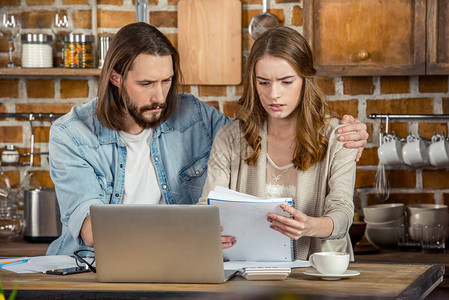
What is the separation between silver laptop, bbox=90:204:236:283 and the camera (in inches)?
56.7

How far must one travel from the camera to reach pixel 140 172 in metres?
2.15

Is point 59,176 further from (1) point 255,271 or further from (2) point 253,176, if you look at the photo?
(1) point 255,271

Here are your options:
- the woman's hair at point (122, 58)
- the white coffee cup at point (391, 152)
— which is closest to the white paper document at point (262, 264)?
the woman's hair at point (122, 58)

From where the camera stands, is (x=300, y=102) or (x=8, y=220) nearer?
(x=300, y=102)

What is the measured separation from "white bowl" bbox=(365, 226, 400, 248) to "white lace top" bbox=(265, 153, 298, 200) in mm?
717

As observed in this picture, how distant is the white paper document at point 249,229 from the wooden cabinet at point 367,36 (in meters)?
1.08

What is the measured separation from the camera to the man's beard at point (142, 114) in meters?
2.09

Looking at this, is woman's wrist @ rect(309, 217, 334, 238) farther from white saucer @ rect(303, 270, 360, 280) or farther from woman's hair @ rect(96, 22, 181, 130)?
woman's hair @ rect(96, 22, 181, 130)

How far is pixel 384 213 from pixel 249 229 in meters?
1.02

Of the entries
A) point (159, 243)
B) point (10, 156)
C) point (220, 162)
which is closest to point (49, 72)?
point (10, 156)

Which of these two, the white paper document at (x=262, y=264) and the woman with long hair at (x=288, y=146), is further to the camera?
the woman with long hair at (x=288, y=146)

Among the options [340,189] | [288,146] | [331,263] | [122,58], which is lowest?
[331,263]

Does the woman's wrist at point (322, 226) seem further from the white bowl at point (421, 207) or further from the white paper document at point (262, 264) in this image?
the white bowl at point (421, 207)

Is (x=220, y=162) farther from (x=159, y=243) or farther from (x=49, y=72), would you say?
(x=49, y=72)
